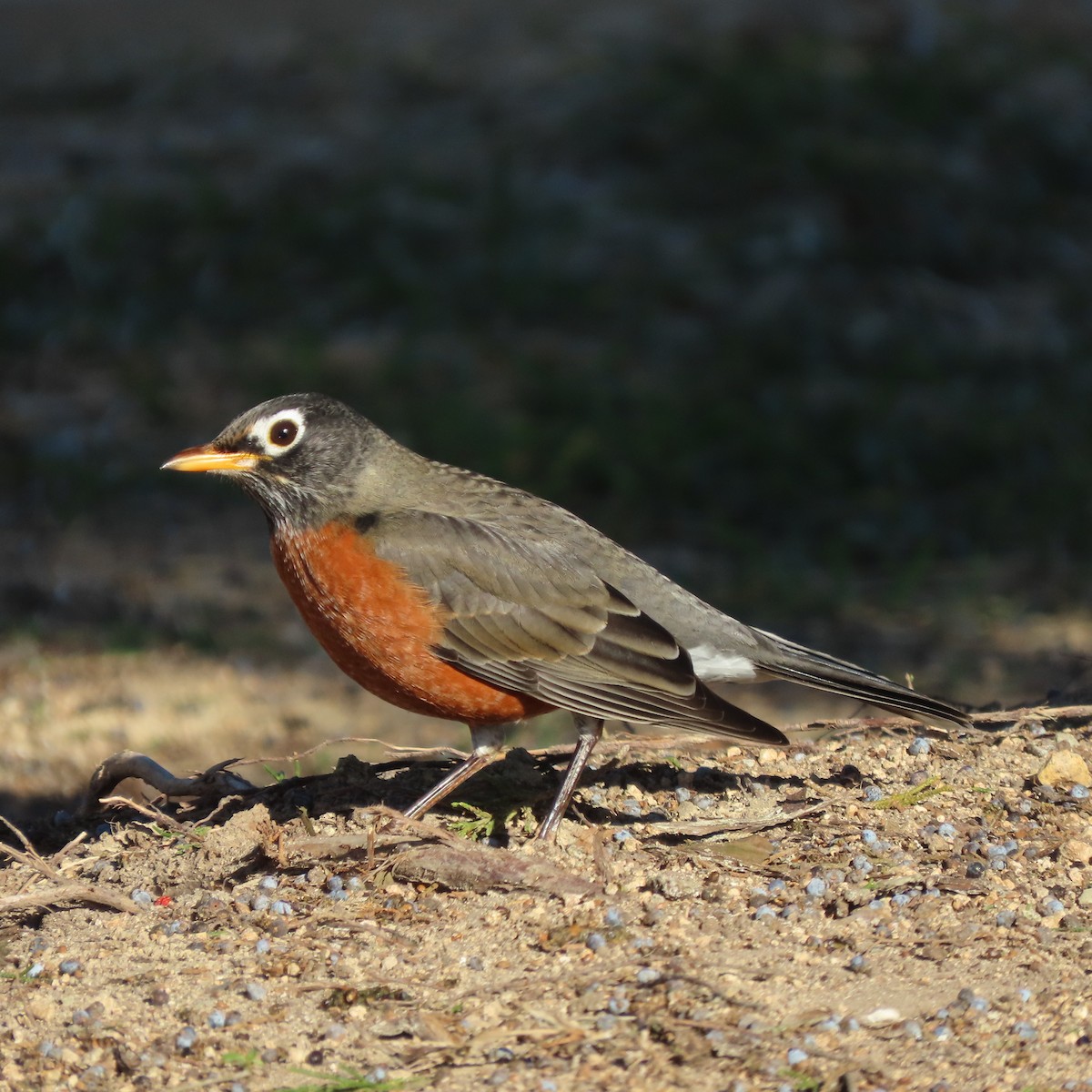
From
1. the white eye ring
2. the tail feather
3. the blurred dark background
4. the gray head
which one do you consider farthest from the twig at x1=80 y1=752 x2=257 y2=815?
the blurred dark background

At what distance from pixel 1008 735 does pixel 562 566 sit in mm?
1638

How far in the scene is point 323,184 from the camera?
571 inches

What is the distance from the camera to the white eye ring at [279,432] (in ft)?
18.5

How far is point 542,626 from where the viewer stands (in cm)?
534

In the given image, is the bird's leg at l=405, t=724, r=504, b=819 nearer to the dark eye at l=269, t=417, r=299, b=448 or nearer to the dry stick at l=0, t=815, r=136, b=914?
the dry stick at l=0, t=815, r=136, b=914

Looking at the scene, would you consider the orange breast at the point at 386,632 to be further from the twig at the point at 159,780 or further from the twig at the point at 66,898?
the twig at the point at 66,898

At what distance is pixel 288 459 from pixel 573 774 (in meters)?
1.53

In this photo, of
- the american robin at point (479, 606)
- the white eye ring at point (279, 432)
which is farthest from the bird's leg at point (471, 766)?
the white eye ring at point (279, 432)

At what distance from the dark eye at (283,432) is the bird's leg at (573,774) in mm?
1405

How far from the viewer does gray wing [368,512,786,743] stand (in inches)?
203

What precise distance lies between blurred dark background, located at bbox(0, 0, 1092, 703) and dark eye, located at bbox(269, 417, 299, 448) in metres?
3.42

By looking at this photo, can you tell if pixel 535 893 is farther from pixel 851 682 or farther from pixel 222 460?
pixel 222 460

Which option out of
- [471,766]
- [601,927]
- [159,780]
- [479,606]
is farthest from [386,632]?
[601,927]

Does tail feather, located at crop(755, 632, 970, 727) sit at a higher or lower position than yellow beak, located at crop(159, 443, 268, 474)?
lower
